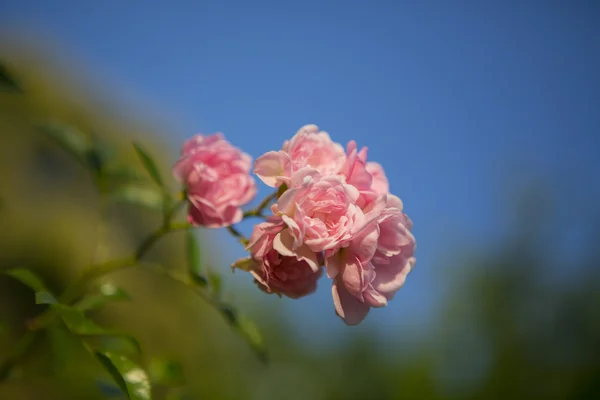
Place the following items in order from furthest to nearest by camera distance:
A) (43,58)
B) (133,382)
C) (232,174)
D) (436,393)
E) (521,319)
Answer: (521,319) < (436,393) < (43,58) < (232,174) < (133,382)

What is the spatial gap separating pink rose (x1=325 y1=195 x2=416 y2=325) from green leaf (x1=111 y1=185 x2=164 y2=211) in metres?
0.37

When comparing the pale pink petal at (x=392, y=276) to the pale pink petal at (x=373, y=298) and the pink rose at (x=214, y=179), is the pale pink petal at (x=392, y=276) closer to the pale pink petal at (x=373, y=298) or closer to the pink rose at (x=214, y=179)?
the pale pink petal at (x=373, y=298)

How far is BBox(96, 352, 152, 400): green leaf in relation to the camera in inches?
21.1

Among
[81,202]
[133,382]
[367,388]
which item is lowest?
[367,388]

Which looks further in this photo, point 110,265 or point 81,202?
point 81,202

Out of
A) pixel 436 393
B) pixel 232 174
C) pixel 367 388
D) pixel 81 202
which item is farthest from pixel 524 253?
pixel 232 174

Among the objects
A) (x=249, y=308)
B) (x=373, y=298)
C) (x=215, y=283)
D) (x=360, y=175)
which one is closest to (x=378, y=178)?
(x=360, y=175)

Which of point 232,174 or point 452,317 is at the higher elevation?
point 232,174

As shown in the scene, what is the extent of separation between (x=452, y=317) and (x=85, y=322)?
18.4 feet

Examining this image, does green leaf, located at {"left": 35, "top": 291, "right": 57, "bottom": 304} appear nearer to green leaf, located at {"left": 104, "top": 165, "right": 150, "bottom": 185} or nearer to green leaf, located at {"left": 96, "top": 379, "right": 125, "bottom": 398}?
green leaf, located at {"left": 96, "top": 379, "right": 125, "bottom": 398}

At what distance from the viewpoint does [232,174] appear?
73cm

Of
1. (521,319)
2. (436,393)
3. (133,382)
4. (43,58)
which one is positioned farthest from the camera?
(521,319)

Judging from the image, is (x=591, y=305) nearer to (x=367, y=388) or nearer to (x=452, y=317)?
(x=452, y=317)

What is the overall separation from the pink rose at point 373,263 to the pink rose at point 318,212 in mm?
17
